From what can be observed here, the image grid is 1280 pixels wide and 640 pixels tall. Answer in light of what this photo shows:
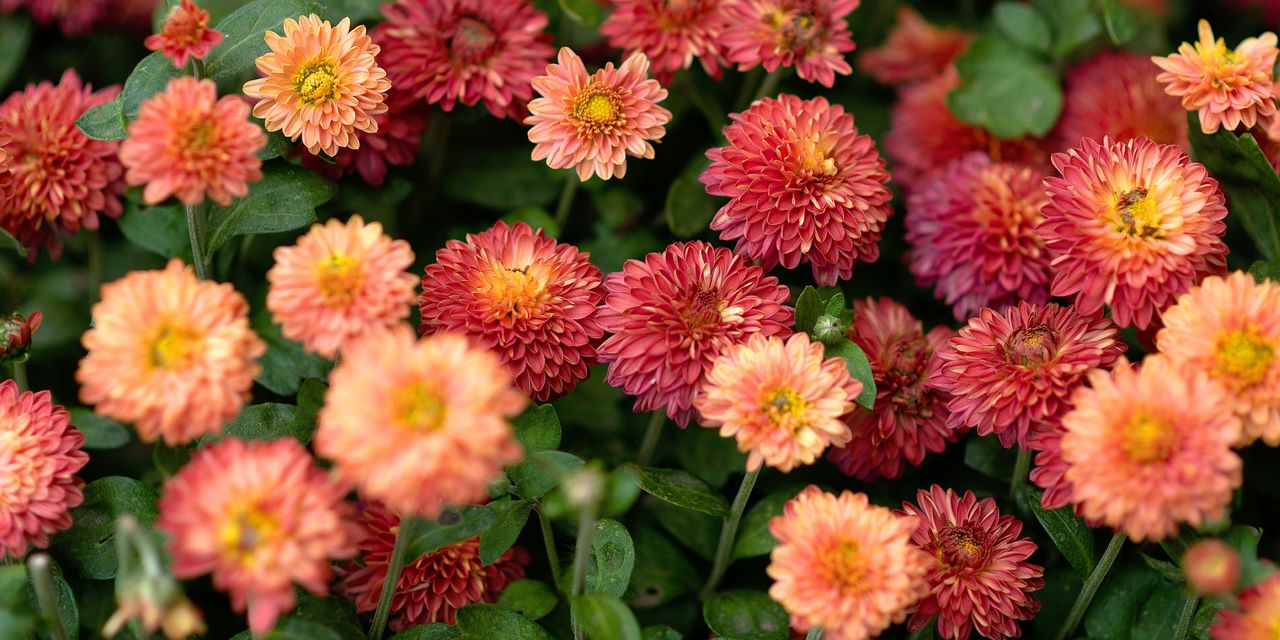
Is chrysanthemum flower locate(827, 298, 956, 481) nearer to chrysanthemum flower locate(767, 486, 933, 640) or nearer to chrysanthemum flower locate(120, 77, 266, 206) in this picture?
chrysanthemum flower locate(767, 486, 933, 640)

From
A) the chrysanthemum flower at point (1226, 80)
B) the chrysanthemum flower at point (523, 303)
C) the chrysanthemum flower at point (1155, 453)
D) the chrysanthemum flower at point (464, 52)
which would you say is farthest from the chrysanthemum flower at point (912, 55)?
the chrysanthemum flower at point (1155, 453)

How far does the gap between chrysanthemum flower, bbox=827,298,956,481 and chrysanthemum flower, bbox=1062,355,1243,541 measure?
0.32 metres

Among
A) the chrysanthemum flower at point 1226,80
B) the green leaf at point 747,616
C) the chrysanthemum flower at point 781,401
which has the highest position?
the chrysanthemum flower at point 1226,80

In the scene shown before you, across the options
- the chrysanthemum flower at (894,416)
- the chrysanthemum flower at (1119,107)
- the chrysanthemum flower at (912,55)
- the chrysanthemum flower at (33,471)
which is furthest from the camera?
the chrysanthemum flower at (912,55)

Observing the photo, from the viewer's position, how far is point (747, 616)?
54.2 inches

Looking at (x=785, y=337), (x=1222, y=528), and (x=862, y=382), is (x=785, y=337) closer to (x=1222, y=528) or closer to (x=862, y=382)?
(x=862, y=382)

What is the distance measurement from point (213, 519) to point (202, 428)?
0.35 feet

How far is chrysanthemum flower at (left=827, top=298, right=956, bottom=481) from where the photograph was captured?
1.37 metres

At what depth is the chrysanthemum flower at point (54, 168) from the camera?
55.5 inches

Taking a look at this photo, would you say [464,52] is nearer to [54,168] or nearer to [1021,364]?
[54,168]

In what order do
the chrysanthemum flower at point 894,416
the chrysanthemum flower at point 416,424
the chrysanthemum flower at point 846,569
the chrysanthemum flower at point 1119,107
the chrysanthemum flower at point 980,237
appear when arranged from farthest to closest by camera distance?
the chrysanthemum flower at point 1119,107, the chrysanthemum flower at point 980,237, the chrysanthemum flower at point 894,416, the chrysanthemum flower at point 846,569, the chrysanthemum flower at point 416,424

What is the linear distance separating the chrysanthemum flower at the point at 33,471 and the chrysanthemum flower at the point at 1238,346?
1233 millimetres

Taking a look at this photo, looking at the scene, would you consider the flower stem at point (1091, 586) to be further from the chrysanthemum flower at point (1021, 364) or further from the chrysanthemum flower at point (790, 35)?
the chrysanthemum flower at point (790, 35)

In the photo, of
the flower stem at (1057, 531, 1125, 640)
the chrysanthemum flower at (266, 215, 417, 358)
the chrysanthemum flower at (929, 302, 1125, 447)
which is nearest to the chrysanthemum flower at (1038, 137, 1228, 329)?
the chrysanthemum flower at (929, 302, 1125, 447)
